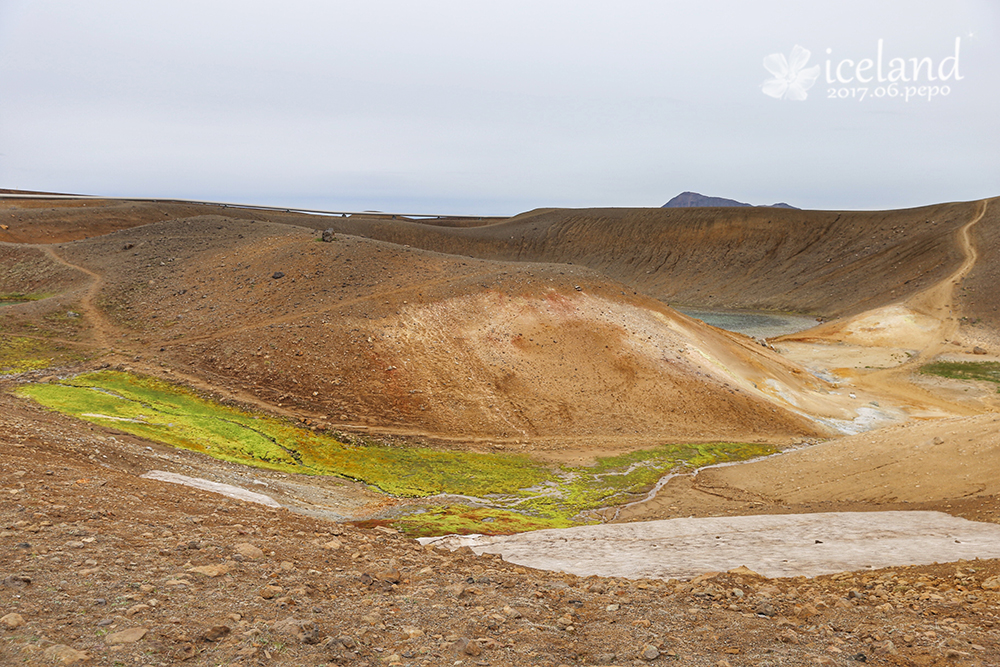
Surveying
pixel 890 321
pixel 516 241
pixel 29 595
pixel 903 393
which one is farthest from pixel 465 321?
pixel 516 241

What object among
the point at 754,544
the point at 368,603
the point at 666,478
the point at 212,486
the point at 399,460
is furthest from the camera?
the point at 666,478

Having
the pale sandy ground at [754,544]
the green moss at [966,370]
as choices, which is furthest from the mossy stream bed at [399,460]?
the green moss at [966,370]

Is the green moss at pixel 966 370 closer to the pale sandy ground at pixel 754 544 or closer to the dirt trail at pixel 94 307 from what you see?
the pale sandy ground at pixel 754 544

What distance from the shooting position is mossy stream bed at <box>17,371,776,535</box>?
1501cm

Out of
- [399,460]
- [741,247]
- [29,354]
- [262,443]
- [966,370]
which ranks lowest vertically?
[399,460]

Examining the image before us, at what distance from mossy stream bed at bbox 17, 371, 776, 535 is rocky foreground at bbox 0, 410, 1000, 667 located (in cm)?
530

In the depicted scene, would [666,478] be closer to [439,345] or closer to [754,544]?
[754,544]

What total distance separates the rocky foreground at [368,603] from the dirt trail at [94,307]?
52.4 ft

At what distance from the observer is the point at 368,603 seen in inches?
254

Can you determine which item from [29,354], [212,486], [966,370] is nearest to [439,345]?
[212,486]

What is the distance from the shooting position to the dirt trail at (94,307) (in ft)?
75.2

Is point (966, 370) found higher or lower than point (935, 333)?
lower

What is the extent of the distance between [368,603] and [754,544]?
709 centimetres

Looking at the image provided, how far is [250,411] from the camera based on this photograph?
19.5 metres
